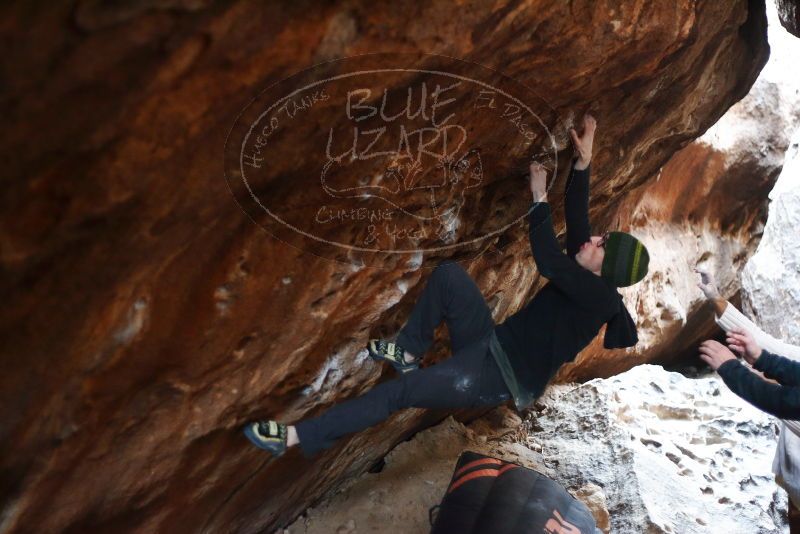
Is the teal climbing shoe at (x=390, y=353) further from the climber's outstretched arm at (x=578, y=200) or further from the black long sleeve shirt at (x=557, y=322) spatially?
the climber's outstretched arm at (x=578, y=200)

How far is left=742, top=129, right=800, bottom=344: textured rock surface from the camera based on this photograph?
217 inches

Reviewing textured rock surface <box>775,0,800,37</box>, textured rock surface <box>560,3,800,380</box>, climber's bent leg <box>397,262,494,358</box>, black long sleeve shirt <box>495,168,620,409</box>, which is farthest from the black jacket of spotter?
textured rock surface <box>560,3,800,380</box>

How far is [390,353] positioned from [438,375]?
0.84 feet

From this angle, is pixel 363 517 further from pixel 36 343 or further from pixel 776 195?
pixel 776 195

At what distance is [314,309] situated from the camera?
8.87 feet

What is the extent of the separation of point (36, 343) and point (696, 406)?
4.86 m

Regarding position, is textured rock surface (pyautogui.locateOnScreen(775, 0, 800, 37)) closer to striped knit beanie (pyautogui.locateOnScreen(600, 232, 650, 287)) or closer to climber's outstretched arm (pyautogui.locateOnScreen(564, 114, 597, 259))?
climber's outstretched arm (pyautogui.locateOnScreen(564, 114, 597, 259))

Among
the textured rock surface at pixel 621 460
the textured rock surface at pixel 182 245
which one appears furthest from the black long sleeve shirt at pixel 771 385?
the textured rock surface at pixel 182 245

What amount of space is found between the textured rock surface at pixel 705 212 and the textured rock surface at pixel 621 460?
0.62 m

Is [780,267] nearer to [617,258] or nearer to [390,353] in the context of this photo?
[617,258]

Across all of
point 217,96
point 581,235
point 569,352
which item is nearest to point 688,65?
point 581,235

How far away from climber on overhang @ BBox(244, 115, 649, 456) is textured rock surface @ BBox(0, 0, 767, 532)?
0.57 feet

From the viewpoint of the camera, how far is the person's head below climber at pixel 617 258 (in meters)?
2.77

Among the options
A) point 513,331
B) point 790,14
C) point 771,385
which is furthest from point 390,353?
point 790,14
